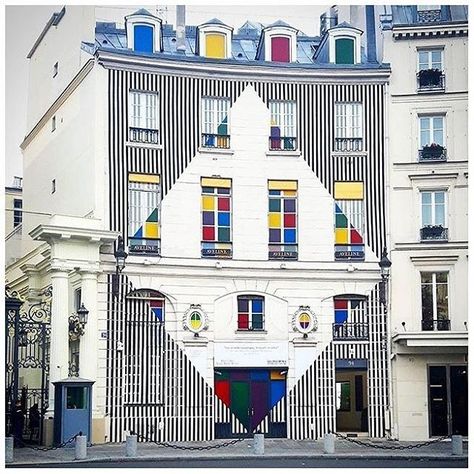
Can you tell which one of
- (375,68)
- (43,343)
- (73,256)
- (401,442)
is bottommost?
(401,442)

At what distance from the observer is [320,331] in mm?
24297

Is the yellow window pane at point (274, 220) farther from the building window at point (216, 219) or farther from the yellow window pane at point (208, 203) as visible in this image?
the yellow window pane at point (208, 203)

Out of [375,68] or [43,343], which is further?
[375,68]

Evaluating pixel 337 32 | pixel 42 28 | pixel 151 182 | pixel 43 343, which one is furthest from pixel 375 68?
pixel 43 343

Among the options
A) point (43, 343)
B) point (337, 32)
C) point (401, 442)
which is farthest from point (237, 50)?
point (401, 442)

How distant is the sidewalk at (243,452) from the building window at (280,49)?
8026 millimetres

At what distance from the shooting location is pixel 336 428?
24.1m

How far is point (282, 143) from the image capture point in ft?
81.1

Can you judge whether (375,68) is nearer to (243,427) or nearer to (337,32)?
(337,32)

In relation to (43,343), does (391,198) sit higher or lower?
higher

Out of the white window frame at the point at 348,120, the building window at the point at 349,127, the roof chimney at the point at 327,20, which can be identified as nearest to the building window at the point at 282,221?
the building window at the point at 349,127

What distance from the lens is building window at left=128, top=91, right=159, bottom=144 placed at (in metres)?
24.1

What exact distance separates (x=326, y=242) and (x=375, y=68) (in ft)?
12.8

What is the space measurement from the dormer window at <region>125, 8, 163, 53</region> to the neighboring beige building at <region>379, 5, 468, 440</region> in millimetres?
4935
